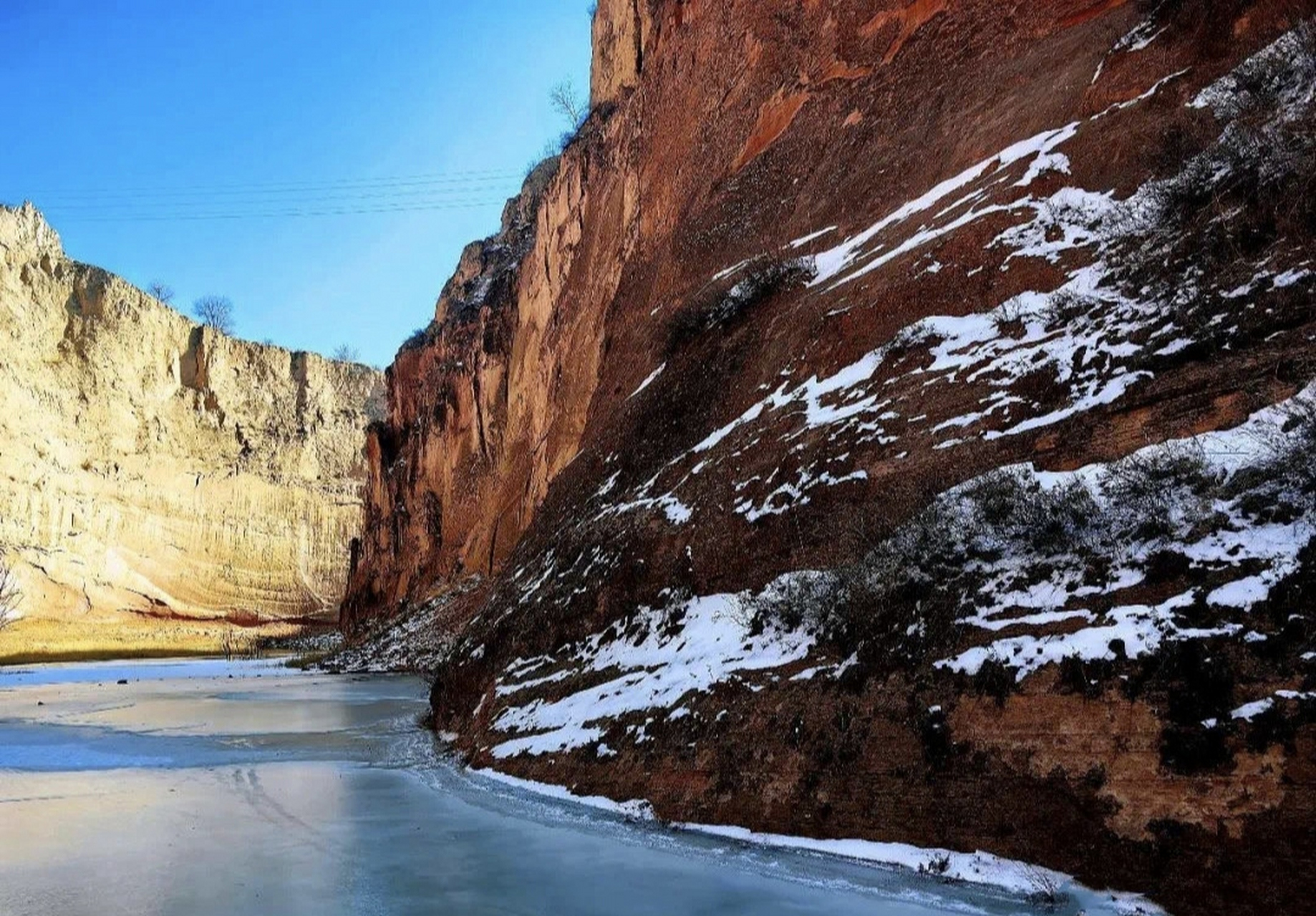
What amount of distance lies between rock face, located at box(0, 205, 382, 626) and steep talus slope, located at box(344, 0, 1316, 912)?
5556 centimetres

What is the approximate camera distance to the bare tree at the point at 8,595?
5122 cm

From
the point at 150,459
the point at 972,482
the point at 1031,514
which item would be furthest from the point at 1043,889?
the point at 150,459

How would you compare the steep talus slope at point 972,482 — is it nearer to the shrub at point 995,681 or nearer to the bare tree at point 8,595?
the shrub at point 995,681

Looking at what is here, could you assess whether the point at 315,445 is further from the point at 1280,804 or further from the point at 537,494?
the point at 1280,804

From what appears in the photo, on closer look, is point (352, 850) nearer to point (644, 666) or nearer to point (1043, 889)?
point (644, 666)

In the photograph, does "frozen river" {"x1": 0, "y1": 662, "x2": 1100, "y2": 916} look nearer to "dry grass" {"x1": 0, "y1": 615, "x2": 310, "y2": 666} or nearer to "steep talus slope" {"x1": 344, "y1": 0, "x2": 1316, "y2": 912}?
"steep talus slope" {"x1": 344, "y1": 0, "x2": 1316, "y2": 912}

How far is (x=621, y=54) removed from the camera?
30.3 meters

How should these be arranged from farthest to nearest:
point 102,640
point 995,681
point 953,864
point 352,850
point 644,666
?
point 102,640
point 644,666
point 352,850
point 995,681
point 953,864

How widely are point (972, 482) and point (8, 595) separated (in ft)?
200

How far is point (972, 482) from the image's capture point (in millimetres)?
7723

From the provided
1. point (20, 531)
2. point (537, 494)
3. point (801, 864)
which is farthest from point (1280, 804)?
point (20, 531)

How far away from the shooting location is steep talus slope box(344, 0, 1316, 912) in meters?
5.28

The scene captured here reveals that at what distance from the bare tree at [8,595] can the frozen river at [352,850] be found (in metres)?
46.8

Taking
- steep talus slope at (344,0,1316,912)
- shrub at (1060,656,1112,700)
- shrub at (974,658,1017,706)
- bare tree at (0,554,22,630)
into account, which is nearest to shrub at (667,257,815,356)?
steep talus slope at (344,0,1316,912)
